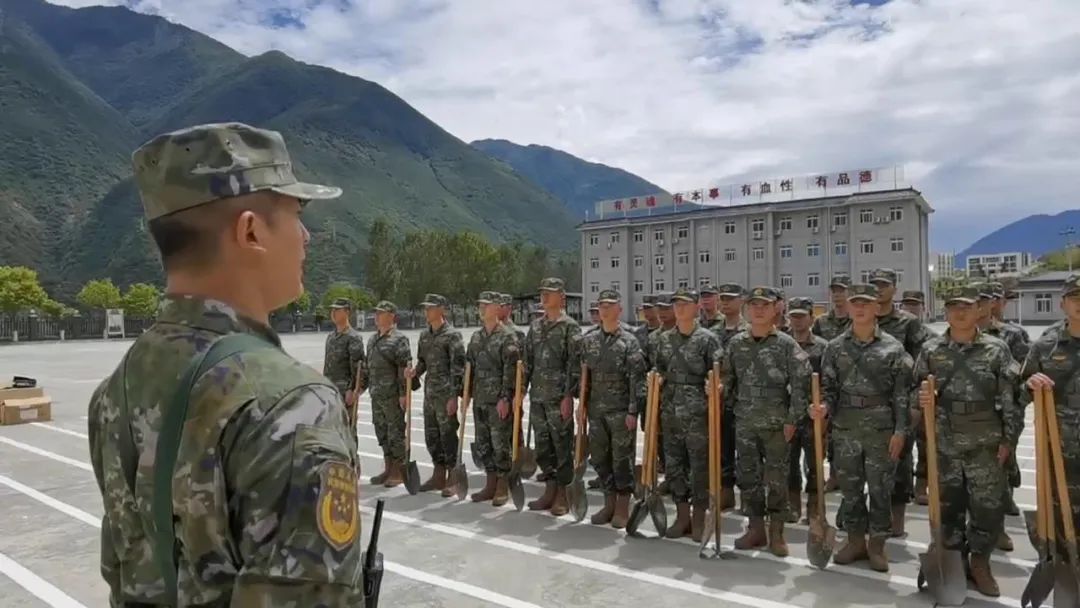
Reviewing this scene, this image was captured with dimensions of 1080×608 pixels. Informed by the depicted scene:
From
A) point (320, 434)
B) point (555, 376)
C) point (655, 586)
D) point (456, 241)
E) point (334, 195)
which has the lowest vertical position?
point (655, 586)

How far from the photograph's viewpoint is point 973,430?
15.9 ft

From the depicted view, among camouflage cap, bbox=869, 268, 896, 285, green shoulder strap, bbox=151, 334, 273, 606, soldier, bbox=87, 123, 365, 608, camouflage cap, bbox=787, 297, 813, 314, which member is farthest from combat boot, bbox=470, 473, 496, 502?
green shoulder strap, bbox=151, 334, 273, 606

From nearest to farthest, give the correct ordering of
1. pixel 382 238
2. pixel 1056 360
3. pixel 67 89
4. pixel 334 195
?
pixel 334 195 → pixel 1056 360 → pixel 382 238 → pixel 67 89

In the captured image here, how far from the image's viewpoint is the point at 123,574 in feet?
4.58

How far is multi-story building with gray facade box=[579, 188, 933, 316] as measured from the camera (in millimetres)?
47500

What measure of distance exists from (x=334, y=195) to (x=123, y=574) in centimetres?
85

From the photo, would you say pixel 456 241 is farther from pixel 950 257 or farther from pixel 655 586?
pixel 950 257

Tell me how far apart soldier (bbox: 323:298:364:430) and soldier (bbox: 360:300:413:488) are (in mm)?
338

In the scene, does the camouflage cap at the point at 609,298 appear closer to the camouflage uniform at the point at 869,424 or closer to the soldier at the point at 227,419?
the camouflage uniform at the point at 869,424

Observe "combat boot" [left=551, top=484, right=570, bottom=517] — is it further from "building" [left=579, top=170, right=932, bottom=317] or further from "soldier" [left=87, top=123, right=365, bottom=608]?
"building" [left=579, top=170, right=932, bottom=317]

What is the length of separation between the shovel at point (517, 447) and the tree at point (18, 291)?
42.2 metres

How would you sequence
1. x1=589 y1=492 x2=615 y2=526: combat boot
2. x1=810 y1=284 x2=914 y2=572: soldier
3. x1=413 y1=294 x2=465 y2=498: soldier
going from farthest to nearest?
1. x1=413 y1=294 x2=465 y2=498: soldier
2. x1=589 y1=492 x2=615 y2=526: combat boot
3. x1=810 y1=284 x2=914 y2=572: soldier

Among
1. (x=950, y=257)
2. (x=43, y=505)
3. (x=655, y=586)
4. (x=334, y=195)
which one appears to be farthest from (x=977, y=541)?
(x=950, y=257)

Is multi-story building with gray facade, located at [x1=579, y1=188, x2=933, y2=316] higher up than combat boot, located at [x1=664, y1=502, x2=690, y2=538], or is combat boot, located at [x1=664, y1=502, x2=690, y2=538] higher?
multi-story building with gray facade, located at [x1=579, y1=188, x2=933, y2=316]
